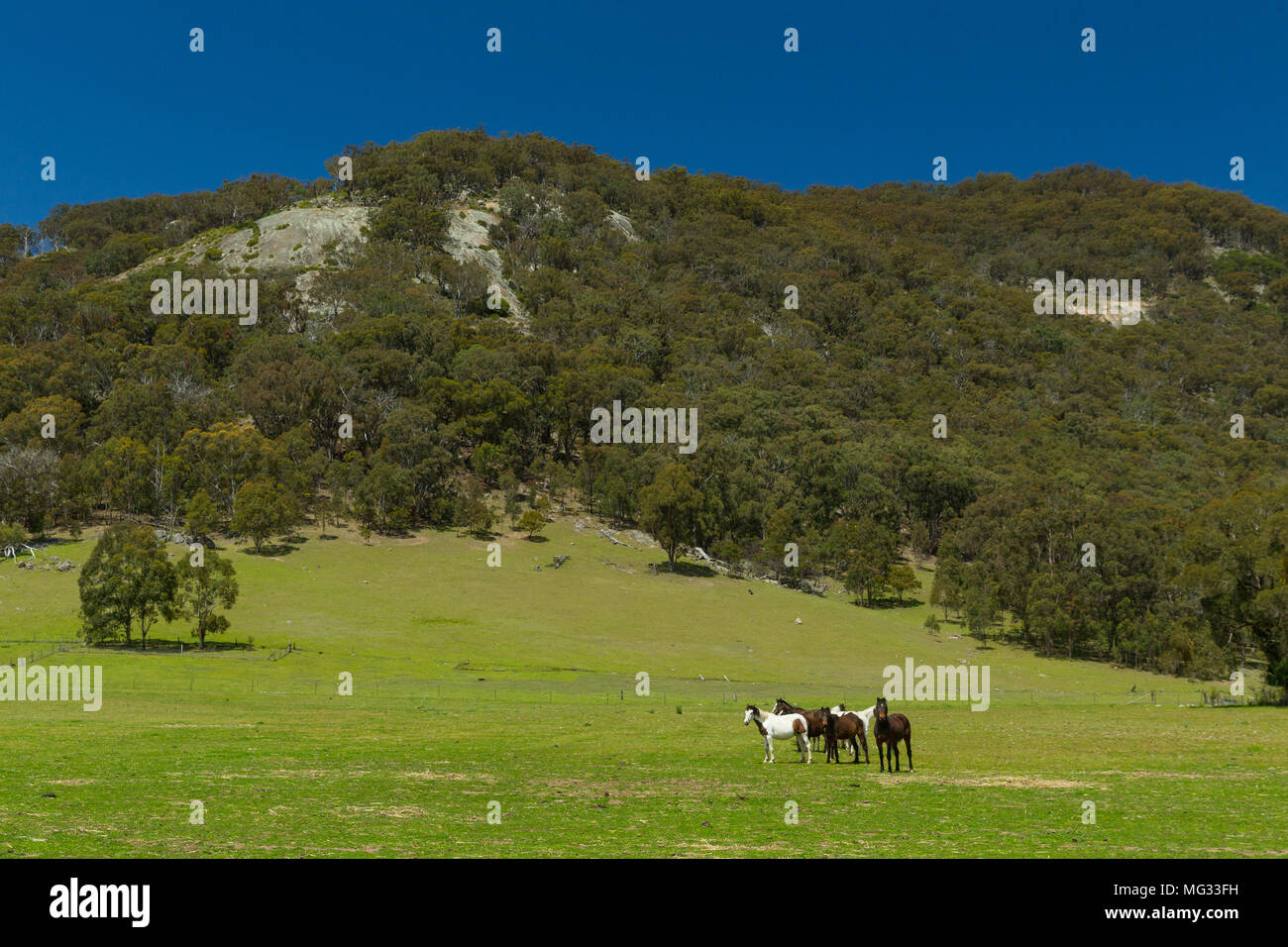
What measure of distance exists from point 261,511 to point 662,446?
53.5m

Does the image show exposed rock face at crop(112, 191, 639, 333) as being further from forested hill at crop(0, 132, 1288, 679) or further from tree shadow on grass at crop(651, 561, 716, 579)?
tree shadow on grass at crop(651, 561, 716, 579)

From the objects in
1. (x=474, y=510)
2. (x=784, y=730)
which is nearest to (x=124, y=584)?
(x=474, y=510)

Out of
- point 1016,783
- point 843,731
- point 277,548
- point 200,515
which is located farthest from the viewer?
point 277,548

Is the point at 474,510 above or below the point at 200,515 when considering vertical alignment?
above

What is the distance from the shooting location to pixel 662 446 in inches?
4798

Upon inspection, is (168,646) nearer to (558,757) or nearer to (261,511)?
(261,511)

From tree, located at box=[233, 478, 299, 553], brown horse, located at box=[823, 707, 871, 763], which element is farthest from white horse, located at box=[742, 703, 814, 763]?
tree, located at box=[233, 478, 299, 553]

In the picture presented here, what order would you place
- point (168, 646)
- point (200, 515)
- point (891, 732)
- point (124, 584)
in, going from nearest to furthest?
point (891, 732) < point (124, 584) < point (168, 646) < point (200, 515)

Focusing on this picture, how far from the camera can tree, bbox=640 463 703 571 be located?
10338cm

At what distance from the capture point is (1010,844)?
12.5m

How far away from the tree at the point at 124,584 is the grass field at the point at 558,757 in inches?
138

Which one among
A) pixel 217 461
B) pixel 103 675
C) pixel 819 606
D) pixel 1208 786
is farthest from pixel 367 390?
pixel 1208 786

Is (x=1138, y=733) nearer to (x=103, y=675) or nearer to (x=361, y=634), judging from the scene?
(x=103, y=675)
